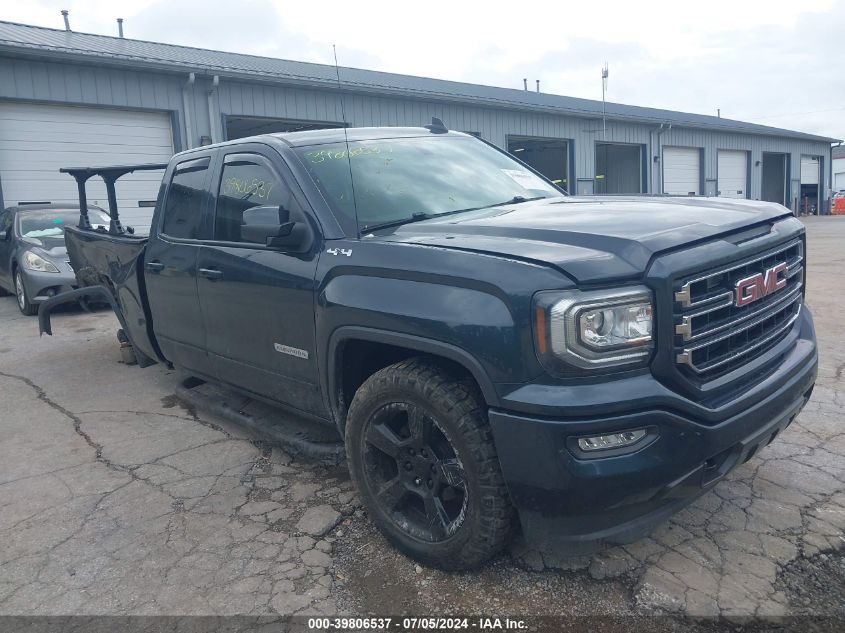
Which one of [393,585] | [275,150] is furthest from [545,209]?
[393,585]

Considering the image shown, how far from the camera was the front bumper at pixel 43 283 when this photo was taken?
30.3ft

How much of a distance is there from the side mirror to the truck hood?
1.53 feet

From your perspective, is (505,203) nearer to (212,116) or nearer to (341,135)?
(341,135)

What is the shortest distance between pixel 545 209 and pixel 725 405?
1.34 meters

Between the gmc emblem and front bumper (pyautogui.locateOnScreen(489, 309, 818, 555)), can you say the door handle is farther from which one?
the gmc emblem

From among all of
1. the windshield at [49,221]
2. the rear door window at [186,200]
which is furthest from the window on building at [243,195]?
the windshield at [49,221]

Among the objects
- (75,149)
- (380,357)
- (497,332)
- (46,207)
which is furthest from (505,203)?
(75,149)

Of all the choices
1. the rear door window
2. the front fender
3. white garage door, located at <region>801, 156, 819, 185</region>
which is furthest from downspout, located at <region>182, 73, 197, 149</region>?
white garage door, located at <region>801, 156, 819, 185</region>

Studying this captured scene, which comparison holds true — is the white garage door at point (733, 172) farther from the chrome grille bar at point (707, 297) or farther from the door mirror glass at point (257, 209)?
the chrome grille bar at point (707, 297)

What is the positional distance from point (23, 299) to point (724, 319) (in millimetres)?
9731

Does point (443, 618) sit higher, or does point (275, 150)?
point (275, 150)

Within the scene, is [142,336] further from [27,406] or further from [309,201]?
[309,201]

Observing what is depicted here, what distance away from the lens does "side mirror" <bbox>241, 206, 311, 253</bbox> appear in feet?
10.2

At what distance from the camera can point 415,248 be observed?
273 centimetres
